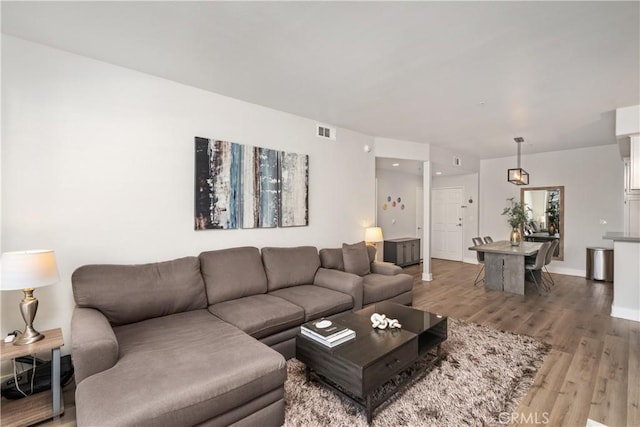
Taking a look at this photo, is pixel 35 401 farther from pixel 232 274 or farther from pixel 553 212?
pixel 553 212

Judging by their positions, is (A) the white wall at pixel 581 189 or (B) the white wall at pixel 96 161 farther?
(A) the white wall at pixel 581 189

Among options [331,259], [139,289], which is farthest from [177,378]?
[331,259]

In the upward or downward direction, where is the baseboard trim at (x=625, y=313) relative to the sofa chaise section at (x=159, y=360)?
downward

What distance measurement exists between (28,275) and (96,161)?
3.65ft

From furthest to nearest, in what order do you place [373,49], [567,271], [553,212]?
[553,212]
[567,271]
[373,49]

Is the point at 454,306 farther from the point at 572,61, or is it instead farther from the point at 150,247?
the point at 150,247

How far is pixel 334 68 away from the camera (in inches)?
106

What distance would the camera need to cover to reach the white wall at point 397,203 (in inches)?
283

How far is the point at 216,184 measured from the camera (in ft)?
10.7

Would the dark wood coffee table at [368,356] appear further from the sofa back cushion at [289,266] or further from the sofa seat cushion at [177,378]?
the sofa back cushion at [289,266]

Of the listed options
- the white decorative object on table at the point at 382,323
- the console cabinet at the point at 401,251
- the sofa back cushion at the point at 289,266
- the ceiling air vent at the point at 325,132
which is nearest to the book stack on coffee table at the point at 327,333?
the white decorative object on table at the point at 382,323

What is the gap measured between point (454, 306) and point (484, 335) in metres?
1.01

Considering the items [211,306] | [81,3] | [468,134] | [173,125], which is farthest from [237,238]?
[468,134]

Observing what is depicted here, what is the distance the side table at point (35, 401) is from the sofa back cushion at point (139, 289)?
1.12 feet
